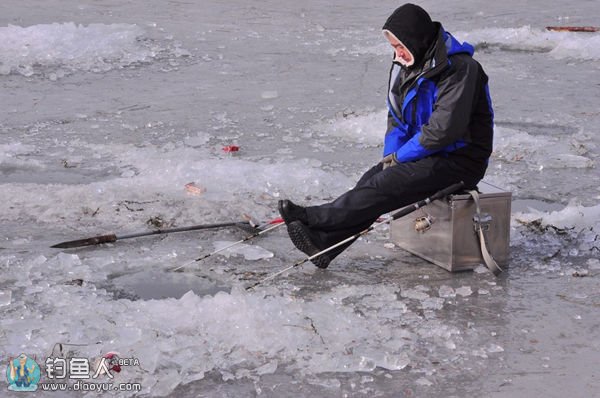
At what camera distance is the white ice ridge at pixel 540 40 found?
40.2 ft

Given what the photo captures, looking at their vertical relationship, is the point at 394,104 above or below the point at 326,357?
above

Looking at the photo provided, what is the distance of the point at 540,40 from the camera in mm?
12875

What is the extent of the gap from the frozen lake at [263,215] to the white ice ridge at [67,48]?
0.11 feet

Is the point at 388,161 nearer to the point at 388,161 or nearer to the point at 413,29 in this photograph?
the point at 388,161

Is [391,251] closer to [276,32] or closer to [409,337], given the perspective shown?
[409,337]

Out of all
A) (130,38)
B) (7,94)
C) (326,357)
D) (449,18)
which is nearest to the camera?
(326,357)

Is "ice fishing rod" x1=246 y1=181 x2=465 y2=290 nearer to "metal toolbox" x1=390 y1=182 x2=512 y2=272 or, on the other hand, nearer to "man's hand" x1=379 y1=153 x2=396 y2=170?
"metal toolbox" x1=390 y1=182 x2=512 y2=272

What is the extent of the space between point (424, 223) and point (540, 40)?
26.7 feet

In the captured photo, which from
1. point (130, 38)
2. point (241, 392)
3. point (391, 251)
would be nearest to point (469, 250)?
point (391, 251)


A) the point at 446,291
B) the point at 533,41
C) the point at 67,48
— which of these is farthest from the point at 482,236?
the point at 533,41

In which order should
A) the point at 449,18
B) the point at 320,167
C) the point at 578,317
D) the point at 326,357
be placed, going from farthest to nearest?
the point at 449,18 < the point at 320,167 < the point at 578,317 < the point at 326,357

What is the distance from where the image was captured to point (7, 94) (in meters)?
10.2

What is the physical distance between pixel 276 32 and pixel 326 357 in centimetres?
982

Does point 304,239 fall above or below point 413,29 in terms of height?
below
